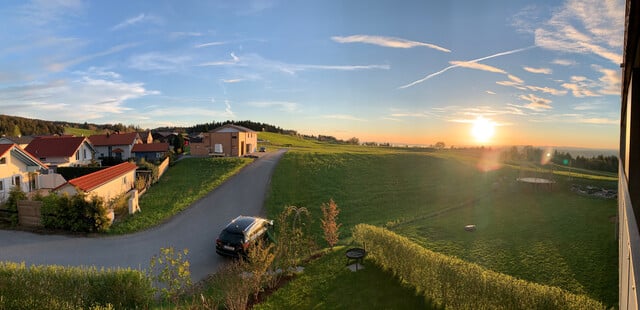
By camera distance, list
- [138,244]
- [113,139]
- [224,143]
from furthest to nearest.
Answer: [113,139] → [224,143] → [138,244]

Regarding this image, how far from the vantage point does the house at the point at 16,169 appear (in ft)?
73.4

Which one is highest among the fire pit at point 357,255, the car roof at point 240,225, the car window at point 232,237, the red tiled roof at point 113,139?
the red tiled roof at point 113,139

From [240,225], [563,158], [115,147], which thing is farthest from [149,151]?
[563,158]

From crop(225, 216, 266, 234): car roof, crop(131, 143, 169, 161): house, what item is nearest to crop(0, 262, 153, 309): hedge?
crop(225, 216, 266, 234): car roof

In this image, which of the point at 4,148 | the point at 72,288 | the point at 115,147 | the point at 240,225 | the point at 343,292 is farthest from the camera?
the point at 115,147

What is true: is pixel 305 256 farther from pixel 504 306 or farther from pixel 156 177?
pixel 156 177

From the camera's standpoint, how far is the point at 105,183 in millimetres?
19922

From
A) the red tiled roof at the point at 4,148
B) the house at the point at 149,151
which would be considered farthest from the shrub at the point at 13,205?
the house at the point at 149,151

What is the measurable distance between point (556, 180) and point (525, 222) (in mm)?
9256

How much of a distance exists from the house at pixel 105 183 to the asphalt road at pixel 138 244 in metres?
2.90

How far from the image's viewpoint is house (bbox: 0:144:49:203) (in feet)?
73.4

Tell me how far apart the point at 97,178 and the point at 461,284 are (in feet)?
69.7

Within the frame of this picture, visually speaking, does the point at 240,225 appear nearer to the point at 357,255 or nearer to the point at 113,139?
the point at 357,255

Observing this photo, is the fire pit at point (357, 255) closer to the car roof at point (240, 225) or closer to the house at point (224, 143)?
the car roof at point (240, 225)
